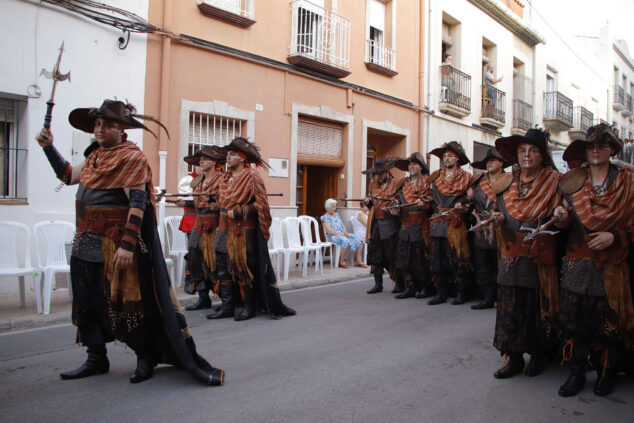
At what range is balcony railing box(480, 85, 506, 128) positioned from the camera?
1811 centimetres

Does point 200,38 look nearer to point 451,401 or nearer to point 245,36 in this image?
point 245,36

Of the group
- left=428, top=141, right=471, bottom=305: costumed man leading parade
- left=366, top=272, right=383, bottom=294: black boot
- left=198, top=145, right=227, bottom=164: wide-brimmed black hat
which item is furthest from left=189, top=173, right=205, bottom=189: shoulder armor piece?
left=428, top=141, right=471, bottom=305: costumed man leading parade

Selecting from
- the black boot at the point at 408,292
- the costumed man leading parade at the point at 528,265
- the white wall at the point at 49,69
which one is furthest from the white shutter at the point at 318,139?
the costumed man leading parade at the point at 528,265

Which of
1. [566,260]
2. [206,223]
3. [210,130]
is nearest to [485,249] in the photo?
[566,260]

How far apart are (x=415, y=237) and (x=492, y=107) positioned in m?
12.5

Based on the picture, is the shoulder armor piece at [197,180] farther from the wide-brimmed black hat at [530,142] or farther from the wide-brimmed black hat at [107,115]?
the wide-brimmed black hat at [530,142]

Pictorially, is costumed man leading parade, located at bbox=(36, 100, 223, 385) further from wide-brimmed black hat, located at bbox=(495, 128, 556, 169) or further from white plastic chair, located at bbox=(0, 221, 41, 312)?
wide-brimmed black hat, located at bbox=(495, 128, 556, 169)

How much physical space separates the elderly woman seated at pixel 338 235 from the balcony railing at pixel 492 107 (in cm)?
910

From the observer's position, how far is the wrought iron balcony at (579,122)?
24.4 m

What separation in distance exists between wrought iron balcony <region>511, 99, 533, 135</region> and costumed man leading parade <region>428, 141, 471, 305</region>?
46.9ft

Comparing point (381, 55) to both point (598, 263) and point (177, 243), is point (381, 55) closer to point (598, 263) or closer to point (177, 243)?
point (177, 243)

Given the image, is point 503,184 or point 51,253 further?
point 51,253

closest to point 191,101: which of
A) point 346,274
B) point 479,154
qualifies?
point 346,274

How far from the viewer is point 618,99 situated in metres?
30.3
